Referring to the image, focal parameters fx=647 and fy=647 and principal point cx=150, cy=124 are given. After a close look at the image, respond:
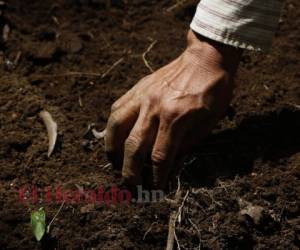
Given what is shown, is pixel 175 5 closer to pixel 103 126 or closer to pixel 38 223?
pixel 103 126

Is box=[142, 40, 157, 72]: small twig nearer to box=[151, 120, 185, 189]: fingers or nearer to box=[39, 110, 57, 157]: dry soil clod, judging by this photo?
box=[39, 110, 57, 157]: dry soil clod

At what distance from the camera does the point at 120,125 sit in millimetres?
2043

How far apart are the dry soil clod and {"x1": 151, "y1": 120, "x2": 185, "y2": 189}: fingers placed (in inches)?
18.0

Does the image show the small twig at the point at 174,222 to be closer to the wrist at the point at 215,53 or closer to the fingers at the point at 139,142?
the fingers at the point at 139,142

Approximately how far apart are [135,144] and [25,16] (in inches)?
46.6

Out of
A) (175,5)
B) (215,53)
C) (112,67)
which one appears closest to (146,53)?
(112,67)

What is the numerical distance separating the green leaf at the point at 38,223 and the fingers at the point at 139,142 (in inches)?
11.7

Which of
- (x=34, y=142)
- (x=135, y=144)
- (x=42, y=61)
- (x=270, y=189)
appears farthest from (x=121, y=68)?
(x=270, y=189)

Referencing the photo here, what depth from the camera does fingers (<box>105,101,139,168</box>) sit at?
2035 millimetres

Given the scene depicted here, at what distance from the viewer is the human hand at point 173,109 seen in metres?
1.96

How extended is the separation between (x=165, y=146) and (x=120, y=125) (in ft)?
0.58

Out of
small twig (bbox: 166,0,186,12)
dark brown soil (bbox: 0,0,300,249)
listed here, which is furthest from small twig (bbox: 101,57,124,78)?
small twig (bbox: 166,0,186,12)

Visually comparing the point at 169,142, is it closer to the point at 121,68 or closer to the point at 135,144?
the point at 135,144

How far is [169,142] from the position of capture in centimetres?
196
